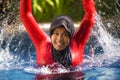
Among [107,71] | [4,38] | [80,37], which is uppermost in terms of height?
[4,38]

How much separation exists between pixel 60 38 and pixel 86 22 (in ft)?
1.32

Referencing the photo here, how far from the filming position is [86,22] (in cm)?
412

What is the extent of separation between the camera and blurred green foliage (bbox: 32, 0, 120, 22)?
827 cm

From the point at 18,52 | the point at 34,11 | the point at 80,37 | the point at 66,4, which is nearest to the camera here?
the point at 80,37

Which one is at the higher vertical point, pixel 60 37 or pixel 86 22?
pixel 86 22

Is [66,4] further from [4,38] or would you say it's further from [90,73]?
[90,73]

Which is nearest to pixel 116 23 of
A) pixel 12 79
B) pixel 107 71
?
pixel 107 71

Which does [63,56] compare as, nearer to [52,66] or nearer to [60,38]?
[52,66]

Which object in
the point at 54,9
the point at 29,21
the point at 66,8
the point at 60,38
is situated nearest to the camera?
the point at 60,38

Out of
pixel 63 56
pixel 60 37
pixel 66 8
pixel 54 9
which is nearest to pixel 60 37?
pixel 60 37

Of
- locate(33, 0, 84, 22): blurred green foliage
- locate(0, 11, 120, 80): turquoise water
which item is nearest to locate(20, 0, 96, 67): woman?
locate(0, 11, 120, 80): turquoise water

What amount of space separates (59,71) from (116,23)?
3.50m

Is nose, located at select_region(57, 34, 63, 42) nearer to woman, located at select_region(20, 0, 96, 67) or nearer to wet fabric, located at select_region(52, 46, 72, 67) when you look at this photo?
woman, located at select_region(20, 0, 96, 67)

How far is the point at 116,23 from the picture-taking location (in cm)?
739
